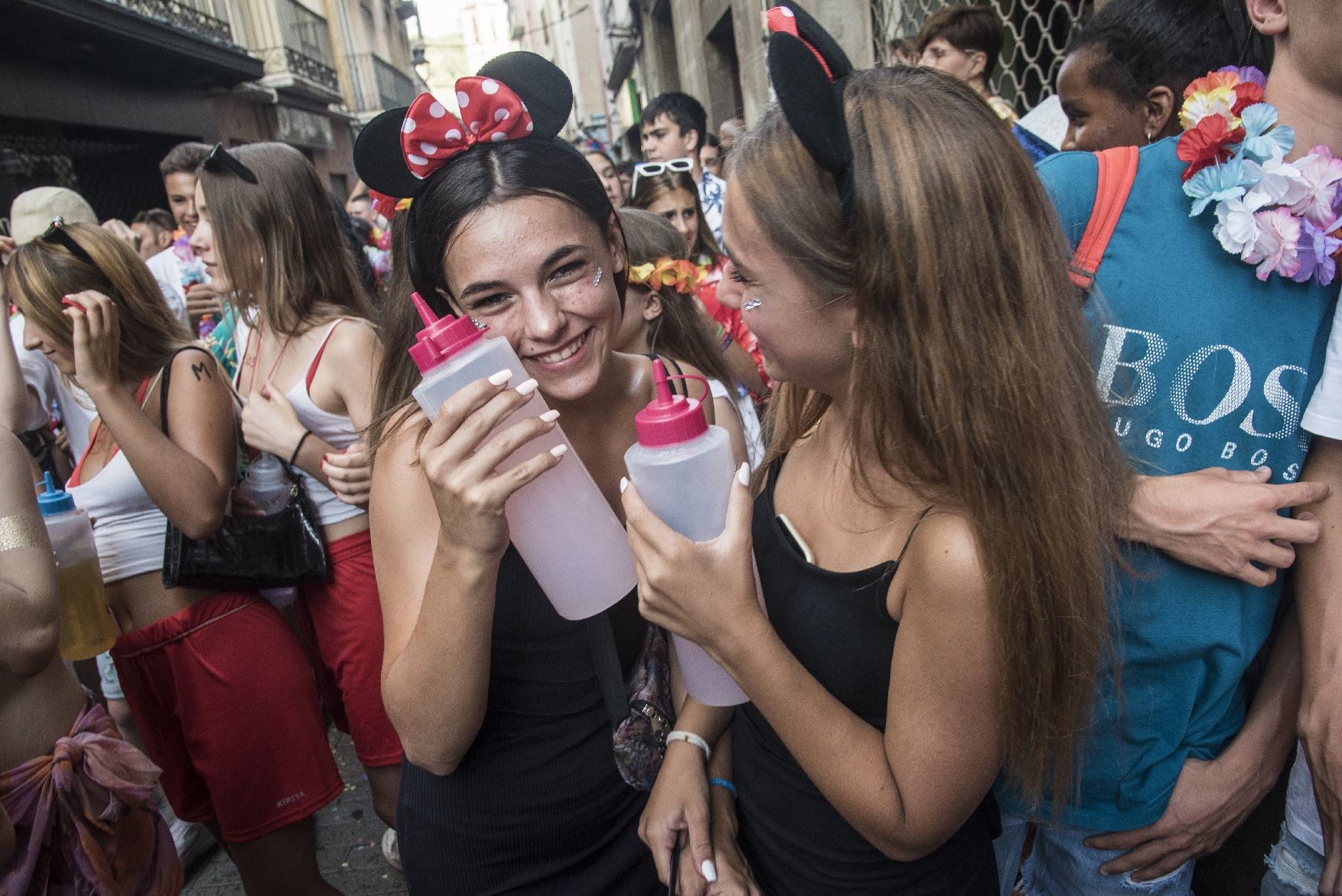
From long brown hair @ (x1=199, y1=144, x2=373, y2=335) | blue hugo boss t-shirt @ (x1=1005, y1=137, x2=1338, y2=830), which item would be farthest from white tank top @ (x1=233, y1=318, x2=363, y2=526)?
blue hugo boss t-shirt @ (x1=1005, y1=137, x2=1338, y2=830)

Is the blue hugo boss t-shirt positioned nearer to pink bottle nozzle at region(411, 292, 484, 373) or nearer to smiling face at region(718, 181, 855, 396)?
smiling face at region(718, 181, 855, 396)

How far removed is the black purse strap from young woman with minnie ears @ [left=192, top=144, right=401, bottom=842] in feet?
4.64

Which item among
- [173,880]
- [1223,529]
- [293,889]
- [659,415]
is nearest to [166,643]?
[173,880]

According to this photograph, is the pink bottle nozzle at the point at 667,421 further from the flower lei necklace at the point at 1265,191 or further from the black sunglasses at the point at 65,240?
the black sunglasses at the point at 65,240

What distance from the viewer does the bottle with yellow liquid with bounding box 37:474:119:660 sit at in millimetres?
2168

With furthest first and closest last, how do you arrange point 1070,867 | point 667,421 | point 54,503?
point 54,503, point 1070,867, point 667,421

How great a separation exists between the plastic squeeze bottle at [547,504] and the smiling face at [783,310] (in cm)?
37

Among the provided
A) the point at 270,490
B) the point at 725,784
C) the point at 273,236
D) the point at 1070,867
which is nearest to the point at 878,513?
the point at 725,784

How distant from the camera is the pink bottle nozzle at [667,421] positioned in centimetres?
107

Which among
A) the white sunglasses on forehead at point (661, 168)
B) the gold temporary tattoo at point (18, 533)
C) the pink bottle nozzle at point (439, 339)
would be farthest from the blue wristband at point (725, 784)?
the white sunglasses on forehead at point (661, 168)

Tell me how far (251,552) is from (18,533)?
2.83 ft

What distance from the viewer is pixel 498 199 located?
153 centimetres

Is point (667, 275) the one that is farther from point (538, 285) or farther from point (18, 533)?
point (18, 533)

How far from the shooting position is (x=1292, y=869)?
1620 mm
